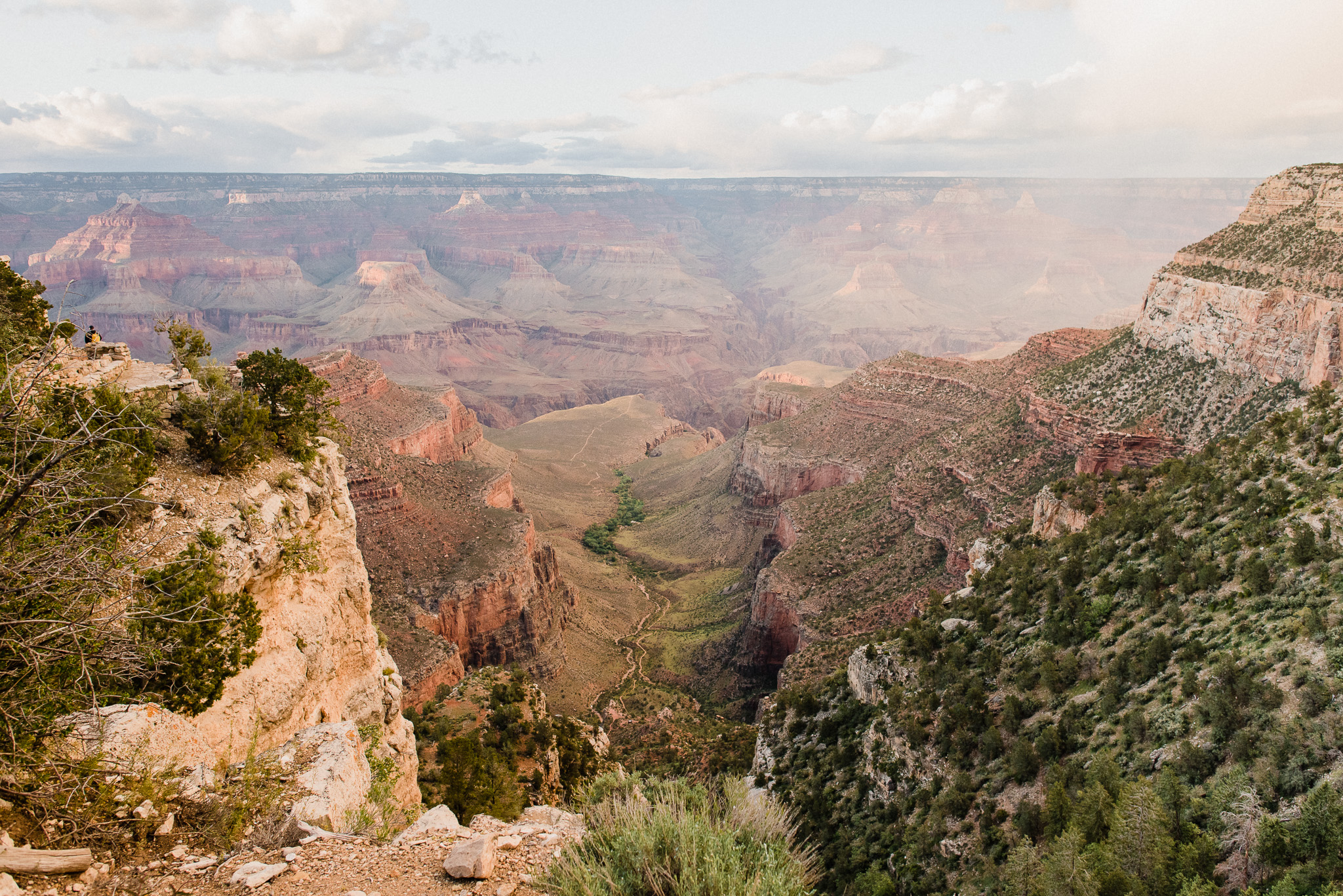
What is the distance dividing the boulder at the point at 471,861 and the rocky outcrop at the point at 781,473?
50.6 metres

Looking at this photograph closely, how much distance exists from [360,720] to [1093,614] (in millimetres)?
17899

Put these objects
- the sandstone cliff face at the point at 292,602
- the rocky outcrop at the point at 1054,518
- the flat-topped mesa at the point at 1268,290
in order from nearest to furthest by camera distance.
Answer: the sandstone cliff face at the point at 292,602 < the rocky outcrop at the point at 1054,518 < the flat-topped mesa at the point at 1268,290

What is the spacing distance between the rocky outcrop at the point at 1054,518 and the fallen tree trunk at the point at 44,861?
85.2 feet

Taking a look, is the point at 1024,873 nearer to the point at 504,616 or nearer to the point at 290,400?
the point at 290,400

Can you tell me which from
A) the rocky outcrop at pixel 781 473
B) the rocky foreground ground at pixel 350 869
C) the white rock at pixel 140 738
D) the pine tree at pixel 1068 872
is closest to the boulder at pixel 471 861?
the rocky foreground ground at pixel 350 869

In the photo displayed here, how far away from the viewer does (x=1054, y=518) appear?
91.3ft

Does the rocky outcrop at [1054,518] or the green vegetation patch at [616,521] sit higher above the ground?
the rocky outcrop at [1054,518]

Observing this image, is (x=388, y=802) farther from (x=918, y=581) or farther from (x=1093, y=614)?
(x=918, y=581)

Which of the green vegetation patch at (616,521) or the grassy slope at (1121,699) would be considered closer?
the grassy slope at (1121,699)

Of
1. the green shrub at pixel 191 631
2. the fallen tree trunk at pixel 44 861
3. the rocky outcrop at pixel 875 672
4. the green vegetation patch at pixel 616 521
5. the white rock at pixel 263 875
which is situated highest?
the green shrub at pixel 191 631

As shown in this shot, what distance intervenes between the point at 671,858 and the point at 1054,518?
22980 millimetres

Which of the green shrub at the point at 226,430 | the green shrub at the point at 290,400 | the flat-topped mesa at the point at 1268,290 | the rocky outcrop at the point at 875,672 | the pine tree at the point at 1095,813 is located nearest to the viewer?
the pine tree at the point at 1095,813

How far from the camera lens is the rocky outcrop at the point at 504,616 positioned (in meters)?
42.5

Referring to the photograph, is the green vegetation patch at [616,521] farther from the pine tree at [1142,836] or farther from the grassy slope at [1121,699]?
the pine tree at [1142,836]
